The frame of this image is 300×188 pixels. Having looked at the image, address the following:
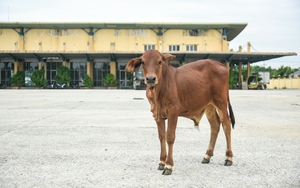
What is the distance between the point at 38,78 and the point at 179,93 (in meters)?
41.1

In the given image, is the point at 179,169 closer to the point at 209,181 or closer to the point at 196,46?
the point at 209,181

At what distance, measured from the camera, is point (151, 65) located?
12.5 ft

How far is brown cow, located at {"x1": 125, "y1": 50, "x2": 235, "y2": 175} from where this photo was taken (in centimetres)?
390

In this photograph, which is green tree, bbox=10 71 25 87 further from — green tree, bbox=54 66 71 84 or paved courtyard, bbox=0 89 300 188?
paved courtyard, bbox=0 89 300 188

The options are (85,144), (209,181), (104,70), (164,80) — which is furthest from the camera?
(104,70)

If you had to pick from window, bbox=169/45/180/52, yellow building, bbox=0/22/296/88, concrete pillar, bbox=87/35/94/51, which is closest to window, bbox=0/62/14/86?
yellow building, bbox=0/22/296/88

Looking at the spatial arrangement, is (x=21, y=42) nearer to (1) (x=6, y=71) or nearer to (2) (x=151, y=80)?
(1) (x=6, y=71)

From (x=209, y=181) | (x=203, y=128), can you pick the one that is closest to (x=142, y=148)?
(x=209, y=181)

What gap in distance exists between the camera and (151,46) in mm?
44844

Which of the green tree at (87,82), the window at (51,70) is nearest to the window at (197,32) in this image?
the green tree at (87,82)

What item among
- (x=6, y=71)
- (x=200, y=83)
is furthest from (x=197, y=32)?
(x=200, y=83)

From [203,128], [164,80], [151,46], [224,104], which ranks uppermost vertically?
[151,46]

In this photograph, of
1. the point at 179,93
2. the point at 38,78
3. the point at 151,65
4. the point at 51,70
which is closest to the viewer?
the point at 151,65

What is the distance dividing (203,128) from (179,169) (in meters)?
4.06
